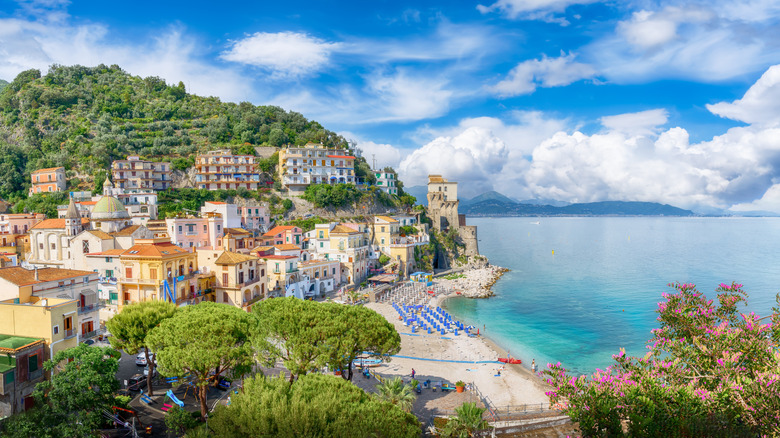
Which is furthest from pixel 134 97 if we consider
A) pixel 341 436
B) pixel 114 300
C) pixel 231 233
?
pixel 341 436

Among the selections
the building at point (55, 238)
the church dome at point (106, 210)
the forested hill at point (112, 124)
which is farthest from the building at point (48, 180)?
the church dome at point (106, 210)

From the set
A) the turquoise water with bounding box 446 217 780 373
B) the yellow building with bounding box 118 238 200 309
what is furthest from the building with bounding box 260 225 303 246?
the yellow building with bounding box 118 238 200 309

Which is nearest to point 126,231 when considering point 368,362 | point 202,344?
point 368,362

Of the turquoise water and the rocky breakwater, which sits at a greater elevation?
the rocky breakwater

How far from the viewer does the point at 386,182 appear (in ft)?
283

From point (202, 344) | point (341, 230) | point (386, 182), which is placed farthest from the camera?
point (386, 182)

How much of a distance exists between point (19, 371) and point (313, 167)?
194 ft

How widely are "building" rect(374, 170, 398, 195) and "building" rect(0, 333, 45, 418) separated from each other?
68394 mm

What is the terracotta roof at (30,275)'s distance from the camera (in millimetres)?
22281

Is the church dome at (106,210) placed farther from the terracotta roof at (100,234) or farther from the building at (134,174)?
the building at (134,174)

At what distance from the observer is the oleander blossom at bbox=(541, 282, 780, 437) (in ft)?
36.2

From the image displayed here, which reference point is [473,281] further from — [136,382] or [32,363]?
[32,363]

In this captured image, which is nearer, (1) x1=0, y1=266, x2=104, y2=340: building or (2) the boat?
(1) x1=0, y1=266, x2=104, y2=340: building

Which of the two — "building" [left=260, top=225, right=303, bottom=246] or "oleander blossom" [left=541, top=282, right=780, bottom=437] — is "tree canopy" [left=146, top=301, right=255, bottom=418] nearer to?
"oleander blossom" [left=541, top=282, right=780, bottom=437]
